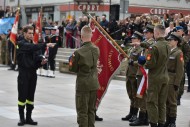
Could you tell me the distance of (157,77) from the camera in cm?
937

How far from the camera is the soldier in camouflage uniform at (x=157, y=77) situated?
9328 mm

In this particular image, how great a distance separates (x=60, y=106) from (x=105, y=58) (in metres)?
2.67

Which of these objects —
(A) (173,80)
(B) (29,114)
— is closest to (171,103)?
(A) (173,80)

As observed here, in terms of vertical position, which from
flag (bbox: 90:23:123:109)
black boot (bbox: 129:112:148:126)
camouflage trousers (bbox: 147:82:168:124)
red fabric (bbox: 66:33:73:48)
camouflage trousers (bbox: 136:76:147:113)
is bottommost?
red fabric (bbox: 66:33:73:48)

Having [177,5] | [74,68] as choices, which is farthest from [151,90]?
[177,5]

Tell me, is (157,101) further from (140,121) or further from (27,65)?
(27,65)

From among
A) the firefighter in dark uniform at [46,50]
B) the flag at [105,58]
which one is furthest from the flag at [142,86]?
the firefighter in dark uniform at [46,50]

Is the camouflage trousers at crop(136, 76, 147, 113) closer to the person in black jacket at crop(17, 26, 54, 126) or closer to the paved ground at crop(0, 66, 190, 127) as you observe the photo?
the paved ground at crop(0, 66, 190, 127)

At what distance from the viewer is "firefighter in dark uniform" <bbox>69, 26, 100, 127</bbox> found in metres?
8.76

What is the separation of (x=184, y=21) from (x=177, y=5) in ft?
98.3

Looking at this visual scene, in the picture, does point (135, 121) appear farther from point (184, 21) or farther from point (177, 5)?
point (177, 5)

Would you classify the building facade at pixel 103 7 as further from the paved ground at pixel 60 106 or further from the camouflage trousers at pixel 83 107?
the camouflage trousers at pixel 83 107

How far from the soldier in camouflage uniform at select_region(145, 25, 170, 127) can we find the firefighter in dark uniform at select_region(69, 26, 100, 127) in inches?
45.0

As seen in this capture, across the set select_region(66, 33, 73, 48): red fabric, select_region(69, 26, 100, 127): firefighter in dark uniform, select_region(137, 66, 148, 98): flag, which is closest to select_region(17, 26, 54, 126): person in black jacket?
select_region(69, 26, 100, 127): firefighter in dark uniform
